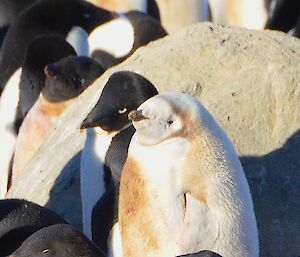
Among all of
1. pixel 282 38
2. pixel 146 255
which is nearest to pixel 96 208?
pixel 146 255

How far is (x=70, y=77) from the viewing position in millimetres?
8289

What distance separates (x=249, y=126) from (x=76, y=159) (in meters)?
0.81

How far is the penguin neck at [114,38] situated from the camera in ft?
31.5

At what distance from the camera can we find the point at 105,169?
6051mm

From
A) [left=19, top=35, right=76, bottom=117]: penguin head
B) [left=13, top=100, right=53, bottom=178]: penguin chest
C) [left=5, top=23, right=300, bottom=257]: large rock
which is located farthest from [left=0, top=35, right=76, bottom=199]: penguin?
[left=5, top=23, right=300, bottom=257]: large rock

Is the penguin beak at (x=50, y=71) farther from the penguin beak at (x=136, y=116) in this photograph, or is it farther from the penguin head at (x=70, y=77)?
the penguin beak at (x=136, y=116)

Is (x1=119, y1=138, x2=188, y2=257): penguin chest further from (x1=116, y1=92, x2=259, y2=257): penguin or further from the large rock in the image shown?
the large rock

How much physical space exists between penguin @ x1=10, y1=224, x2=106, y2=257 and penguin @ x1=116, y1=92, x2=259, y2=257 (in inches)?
5.6

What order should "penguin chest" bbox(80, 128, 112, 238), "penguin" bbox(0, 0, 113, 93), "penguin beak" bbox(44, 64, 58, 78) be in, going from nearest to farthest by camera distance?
"penguin chest" bbox(80, 128, 112, 238) < "penguin beak" bbox(44, 64, 58, 78) < "penguin" bbox(0, 0, 113, 93)

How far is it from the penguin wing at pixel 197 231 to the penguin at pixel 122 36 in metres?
4.39

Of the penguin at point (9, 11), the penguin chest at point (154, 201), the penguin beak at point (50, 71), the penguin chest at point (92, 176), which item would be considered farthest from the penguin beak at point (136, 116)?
the penguin at point (9, 11)

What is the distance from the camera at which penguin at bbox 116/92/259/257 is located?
5094 mm

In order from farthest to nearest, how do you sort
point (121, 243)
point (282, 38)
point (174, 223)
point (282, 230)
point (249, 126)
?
point (282, 38) → point (249, 126) → point (282, 230) → point (121, 243) → point (174, 223)

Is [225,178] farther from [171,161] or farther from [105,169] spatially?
[105,169]
